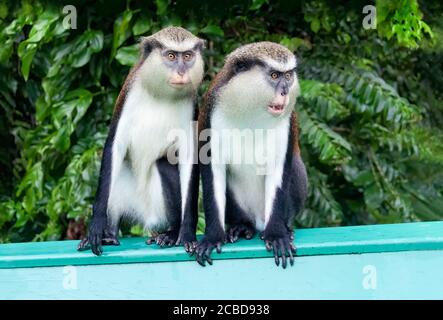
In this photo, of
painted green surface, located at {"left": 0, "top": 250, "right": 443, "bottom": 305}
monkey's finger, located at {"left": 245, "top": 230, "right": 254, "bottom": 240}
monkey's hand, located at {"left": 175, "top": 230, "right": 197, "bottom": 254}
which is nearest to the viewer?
painted green surface, located at {"left": 0, "top": 250, "right": 443, "bottom": 305}

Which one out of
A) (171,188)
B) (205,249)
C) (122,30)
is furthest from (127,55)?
(205,249)

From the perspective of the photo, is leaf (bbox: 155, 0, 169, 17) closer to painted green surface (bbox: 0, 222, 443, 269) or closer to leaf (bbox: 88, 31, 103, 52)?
leaf (bbox: 88, 31, 103, 52)

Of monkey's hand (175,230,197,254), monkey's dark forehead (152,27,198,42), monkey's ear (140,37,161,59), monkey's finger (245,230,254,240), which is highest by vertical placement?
monkey's dark forehead (152,27,198,42)

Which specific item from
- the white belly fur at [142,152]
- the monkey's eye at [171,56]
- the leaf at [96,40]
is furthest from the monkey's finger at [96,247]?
the leaf at [96,40]

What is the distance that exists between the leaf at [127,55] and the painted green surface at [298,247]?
5.48 feet

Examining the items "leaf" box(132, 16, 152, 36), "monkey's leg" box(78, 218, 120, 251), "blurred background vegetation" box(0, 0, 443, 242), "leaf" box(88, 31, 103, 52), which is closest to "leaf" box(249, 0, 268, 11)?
"blurred background vegetation" box(0, 0, 443, 242)

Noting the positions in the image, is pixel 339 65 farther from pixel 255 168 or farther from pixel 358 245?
pixel 358 245

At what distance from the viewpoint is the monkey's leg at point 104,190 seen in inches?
159

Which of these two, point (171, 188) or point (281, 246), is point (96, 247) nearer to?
point (171, 188)

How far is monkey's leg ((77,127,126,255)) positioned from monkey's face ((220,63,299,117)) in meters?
0.66

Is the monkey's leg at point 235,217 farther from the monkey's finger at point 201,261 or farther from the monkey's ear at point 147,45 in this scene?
the monkey's ear at point 147,45

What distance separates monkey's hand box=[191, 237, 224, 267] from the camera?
147 inches

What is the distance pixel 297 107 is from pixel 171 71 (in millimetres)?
1514

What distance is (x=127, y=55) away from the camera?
549cm
